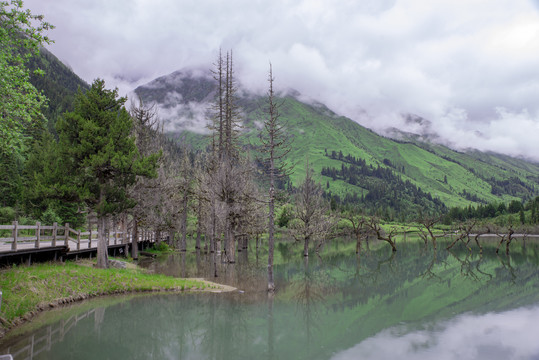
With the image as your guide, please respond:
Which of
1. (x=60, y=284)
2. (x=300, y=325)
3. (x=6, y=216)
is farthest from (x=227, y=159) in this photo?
(x=6, y=216)

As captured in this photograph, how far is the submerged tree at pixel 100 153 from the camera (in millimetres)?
26250

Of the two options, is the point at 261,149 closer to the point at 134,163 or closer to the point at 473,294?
the point at 134,163

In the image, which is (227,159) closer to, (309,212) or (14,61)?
(309,212)

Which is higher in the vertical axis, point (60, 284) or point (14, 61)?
point (14, 61)

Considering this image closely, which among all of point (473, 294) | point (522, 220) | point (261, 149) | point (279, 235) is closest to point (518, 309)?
point (473, 294)

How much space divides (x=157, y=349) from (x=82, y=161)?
17.2 meters

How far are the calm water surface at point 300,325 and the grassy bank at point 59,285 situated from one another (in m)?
1.11

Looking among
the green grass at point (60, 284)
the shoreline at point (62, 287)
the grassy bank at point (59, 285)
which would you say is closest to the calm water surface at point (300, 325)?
the shoreline at point (62, 287)

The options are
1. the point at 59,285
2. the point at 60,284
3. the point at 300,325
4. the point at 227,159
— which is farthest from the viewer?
the point at 227,159

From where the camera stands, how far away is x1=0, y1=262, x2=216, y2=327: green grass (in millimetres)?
17484

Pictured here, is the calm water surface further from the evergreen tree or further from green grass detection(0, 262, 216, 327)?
the evergreen tree

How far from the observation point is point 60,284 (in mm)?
21422

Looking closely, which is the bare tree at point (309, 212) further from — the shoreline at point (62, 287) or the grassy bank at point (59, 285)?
the grassy bank at point (59, 285)

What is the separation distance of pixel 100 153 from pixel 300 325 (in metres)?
18.4
